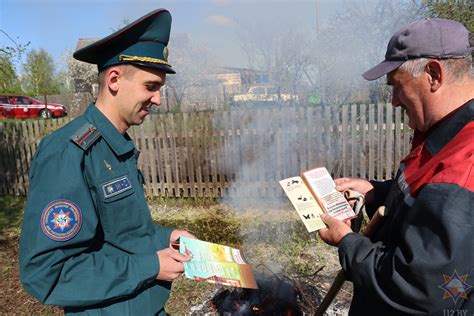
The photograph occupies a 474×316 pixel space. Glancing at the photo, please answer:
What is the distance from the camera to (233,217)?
5.77 meters

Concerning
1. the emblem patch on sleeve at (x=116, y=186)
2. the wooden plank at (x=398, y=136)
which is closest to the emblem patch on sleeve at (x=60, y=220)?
the emblem patch on sleeve at (x=116, y=186)

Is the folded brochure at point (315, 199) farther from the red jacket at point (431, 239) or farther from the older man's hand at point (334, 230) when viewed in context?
the red jacket at point (431, 239)

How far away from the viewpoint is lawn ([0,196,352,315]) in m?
3.71

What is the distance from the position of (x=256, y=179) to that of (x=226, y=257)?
4788mm

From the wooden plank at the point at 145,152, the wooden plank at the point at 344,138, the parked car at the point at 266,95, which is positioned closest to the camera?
the wooden plank at the point at 344,138

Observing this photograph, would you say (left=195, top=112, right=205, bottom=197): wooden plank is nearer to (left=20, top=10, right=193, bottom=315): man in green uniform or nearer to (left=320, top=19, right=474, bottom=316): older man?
(left=20, top=10, right=193, bottom=315): man in green uniform

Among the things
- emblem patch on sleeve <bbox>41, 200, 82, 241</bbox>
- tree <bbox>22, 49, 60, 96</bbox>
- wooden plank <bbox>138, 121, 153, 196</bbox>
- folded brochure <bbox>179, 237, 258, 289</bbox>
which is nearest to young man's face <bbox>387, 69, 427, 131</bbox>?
folded brochure <bbox>179, 237, 258, 289</bbox>

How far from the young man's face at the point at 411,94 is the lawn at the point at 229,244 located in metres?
2.25

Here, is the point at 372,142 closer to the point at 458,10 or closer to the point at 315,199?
the point at 458,10

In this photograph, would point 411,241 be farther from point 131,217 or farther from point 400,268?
point 131,217

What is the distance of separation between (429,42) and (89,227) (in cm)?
167

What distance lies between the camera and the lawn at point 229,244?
3.71 meters

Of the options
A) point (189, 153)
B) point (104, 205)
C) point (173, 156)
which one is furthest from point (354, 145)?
point (104, 205)

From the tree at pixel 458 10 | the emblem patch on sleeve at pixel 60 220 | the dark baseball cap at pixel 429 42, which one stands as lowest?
the emblem patch on sleeve at pixel 60 220
